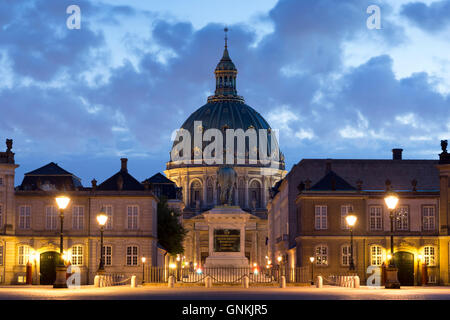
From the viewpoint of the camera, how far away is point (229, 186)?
91562 mm

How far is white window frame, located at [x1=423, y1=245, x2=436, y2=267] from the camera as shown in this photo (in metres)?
81.8

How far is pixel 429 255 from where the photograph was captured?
8225 cm

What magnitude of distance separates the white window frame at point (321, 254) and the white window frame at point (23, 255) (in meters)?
23.5

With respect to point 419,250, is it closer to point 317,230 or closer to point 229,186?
point 317,230

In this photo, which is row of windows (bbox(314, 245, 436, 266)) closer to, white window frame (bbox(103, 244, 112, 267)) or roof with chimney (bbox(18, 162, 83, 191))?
white window frame (bbox(103, 244, 112, 267))

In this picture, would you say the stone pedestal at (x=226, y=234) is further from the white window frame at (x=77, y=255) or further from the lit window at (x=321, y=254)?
the white window frame at (x=77, y=255)

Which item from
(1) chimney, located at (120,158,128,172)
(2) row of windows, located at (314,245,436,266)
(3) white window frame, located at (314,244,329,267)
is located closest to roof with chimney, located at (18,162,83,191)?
(1) chimney, located at (120,158,128,172)

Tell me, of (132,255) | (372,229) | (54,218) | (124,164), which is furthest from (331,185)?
(54,218)

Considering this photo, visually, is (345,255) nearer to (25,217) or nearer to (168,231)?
(25,217)
